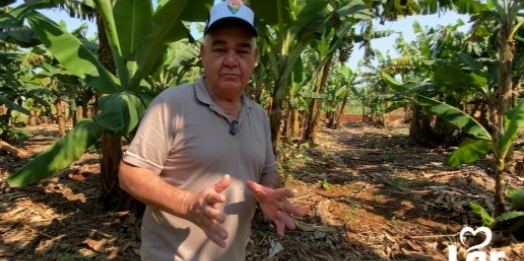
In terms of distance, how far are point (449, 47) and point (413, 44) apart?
18.3 ft

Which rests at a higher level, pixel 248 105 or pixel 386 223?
pixel 248 105

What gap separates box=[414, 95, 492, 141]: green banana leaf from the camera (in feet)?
14.8

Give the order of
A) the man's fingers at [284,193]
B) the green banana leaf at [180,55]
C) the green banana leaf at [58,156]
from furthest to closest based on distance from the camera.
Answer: the green banana leaf at [180,55] → the green banana leaf at [58,156] → the man's fingers at [284,193]

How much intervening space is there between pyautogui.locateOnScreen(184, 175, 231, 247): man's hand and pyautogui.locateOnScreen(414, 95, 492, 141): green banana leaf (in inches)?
161

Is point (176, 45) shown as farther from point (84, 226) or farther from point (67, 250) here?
point (67, 250)

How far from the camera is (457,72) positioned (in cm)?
525

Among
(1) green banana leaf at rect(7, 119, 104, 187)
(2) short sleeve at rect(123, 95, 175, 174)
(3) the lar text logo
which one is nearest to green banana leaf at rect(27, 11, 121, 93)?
(1) green banana leaf at rect(7, 119, 104, 187)

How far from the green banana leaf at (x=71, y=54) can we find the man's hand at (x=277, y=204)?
297cm

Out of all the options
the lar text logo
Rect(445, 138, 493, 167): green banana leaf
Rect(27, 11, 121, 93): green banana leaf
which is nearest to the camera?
Rect(27, 11, 121, 93): green banana leaf

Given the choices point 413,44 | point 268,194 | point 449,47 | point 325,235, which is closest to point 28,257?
point 325,235

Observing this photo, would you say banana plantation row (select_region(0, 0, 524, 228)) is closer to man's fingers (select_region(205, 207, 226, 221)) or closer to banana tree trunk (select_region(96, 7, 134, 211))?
banana tree trunk (select_region(96, 7, 134, 211))

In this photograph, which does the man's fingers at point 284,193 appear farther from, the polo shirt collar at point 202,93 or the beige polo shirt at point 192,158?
the polo shirt collar at point 202,93

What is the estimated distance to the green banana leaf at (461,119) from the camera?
14.8 feet

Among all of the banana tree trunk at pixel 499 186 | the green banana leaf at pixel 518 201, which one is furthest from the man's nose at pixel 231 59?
the green banana leaf at pixel 518 201
